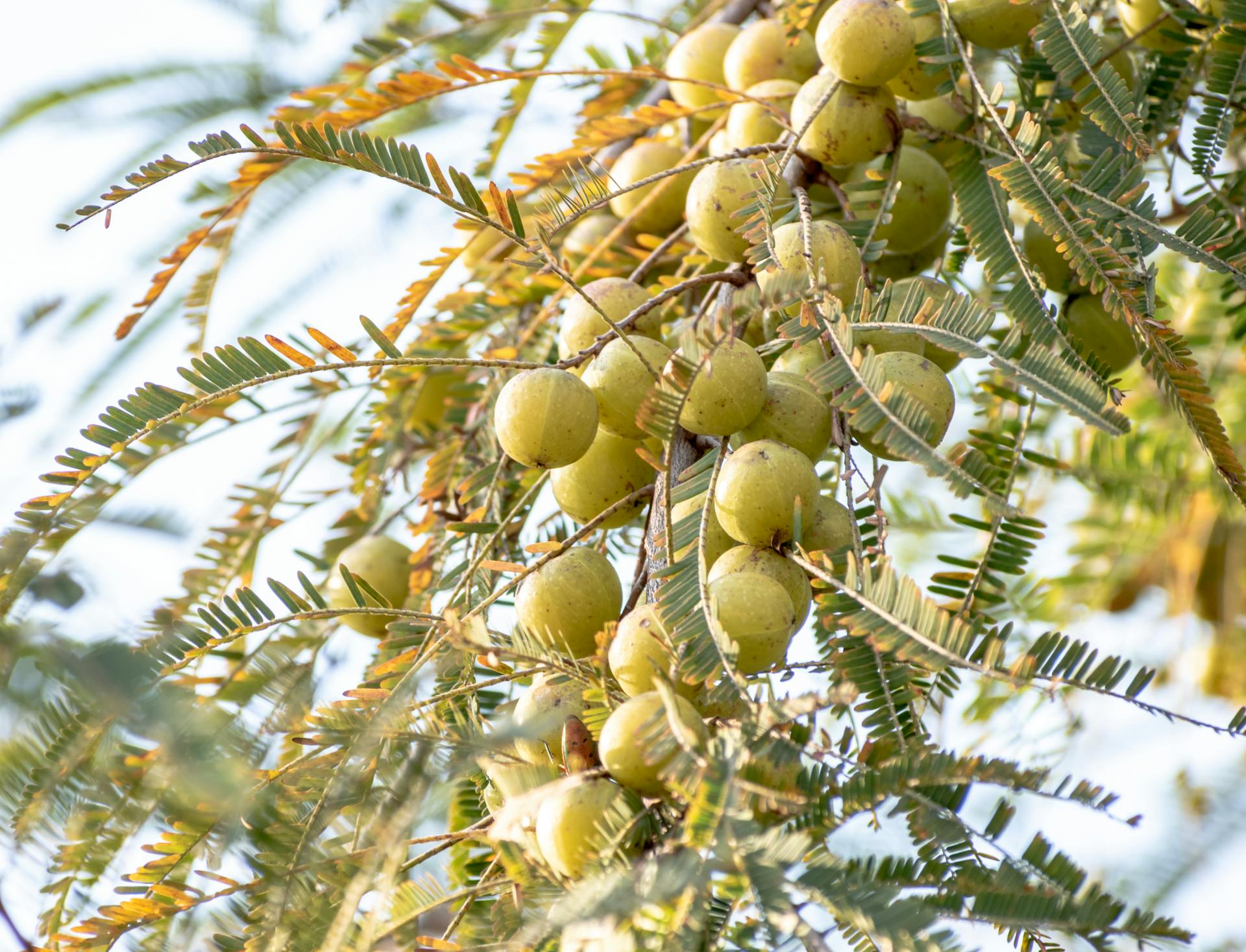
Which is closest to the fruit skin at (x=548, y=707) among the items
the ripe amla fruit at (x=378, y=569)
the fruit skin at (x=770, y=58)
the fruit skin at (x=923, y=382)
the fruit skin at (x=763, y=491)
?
the fruit skin at (x=763, y=491)

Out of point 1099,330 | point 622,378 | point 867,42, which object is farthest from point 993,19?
point 622,378

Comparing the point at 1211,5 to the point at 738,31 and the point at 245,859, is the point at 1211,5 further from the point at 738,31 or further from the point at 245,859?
the point at 245,859

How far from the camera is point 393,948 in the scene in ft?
2.23

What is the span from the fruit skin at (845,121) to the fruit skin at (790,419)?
29 cm

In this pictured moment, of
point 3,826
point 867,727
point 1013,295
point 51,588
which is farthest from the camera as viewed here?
point 1013,295

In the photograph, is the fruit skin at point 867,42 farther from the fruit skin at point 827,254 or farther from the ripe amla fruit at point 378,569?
the ripe amla fruit at point 378,569

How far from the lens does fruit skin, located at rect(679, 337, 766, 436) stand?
2.60ft

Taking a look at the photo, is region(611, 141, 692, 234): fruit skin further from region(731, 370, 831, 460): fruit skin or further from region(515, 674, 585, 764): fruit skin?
region(515, 674, 585, 764): fruit skin

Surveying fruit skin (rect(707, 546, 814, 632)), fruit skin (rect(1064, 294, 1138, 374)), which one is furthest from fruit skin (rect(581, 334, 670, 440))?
fruit skin (rect(1064, 294, 1138, 374))

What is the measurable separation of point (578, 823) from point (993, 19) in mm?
864

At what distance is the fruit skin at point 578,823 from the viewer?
2.09ft

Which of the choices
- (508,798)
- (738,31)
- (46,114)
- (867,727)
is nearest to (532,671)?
(508,798)

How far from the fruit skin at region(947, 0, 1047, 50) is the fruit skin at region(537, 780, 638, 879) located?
32.3 inches

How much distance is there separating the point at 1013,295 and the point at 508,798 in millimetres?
572
